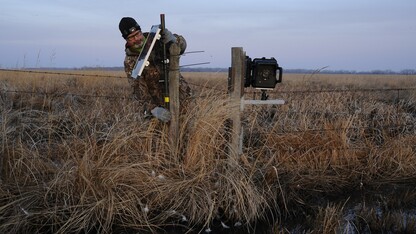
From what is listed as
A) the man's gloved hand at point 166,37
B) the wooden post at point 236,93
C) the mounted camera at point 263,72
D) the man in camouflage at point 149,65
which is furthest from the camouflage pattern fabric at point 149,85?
the mounted camera at point 263,72

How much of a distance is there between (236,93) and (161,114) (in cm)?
84

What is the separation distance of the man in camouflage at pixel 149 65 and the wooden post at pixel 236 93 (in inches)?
27.3

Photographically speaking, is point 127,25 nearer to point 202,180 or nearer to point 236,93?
point 236,93

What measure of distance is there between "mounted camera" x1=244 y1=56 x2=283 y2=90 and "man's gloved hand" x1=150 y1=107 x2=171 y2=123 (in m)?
0.95

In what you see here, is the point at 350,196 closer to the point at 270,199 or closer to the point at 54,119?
the point at 270,199

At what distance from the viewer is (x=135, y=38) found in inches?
195

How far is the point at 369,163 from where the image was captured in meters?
5.28

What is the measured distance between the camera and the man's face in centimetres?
493

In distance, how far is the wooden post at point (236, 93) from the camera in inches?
174

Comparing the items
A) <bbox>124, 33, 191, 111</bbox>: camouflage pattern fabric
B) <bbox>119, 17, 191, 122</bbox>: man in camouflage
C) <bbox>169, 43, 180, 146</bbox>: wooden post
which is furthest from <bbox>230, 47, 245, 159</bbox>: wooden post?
<bbox>124, 33, 191, 111</bbox>: camouflage pattern fabric

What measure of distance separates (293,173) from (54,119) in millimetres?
3970

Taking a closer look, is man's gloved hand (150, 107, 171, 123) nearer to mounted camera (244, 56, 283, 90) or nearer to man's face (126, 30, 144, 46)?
mounted camera (244, 56, 283, 90)

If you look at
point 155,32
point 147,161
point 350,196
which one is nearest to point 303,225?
point 350,196

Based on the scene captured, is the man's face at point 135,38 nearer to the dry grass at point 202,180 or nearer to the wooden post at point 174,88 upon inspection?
the wooden post at point 174,88
